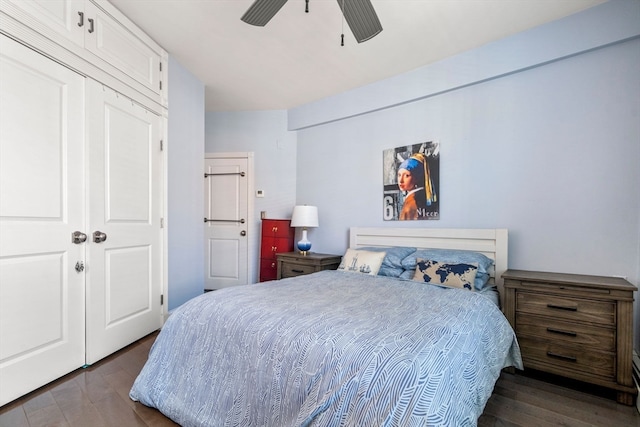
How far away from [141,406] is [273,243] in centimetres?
256

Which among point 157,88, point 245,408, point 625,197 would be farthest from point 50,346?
point 625,197

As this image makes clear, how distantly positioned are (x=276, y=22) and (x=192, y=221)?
217cm

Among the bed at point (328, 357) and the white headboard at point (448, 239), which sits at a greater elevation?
the white headboard at point (448, 239)

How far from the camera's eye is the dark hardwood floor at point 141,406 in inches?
60.8

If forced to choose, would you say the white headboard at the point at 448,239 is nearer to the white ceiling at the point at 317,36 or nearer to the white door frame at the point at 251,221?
the white door frame at the point at 251,221

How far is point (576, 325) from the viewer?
1.93 meters

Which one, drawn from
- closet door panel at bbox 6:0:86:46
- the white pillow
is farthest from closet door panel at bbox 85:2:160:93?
the white pillow

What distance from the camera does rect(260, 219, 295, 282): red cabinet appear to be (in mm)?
4066

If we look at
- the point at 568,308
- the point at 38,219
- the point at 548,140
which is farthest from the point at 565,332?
the point at 38,219

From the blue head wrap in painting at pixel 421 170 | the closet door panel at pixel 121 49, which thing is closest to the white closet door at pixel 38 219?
the closet door panel at pixel 121 49

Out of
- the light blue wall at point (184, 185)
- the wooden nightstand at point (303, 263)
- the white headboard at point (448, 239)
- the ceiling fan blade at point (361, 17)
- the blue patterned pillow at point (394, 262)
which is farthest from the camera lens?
the wooden nightstand at point (303, 263)

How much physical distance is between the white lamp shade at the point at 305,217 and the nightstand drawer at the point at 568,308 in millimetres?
Answer: 2283

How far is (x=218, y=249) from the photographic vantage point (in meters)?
4.53

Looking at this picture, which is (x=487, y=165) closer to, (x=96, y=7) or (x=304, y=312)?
(x=304, y=312)
